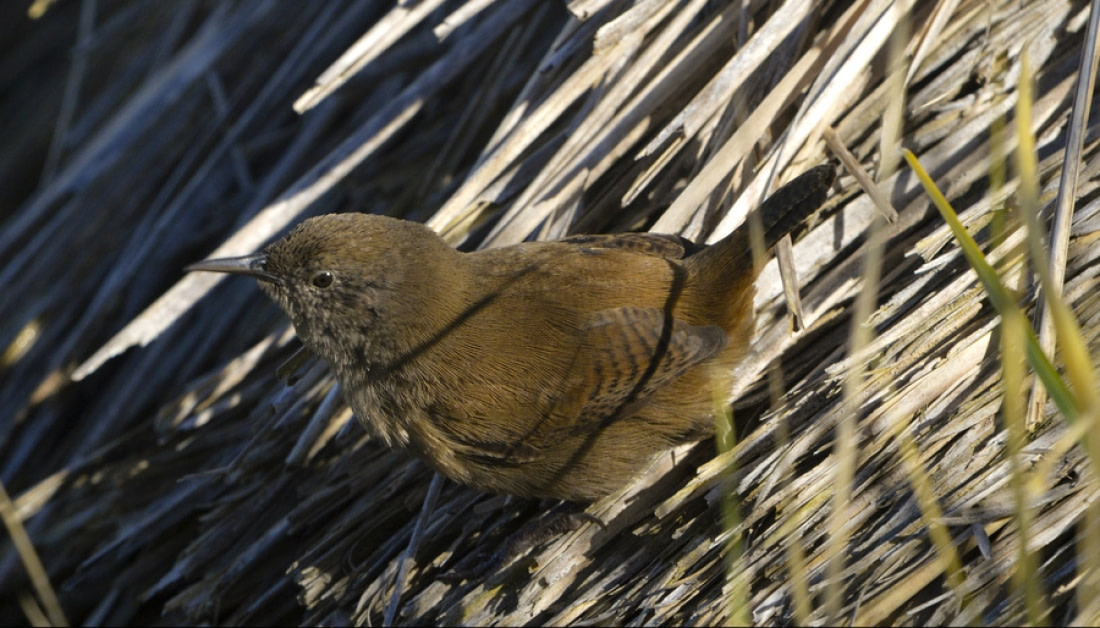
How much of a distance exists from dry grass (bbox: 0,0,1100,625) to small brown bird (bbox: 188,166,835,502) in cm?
26

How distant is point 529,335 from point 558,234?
0.66 metres

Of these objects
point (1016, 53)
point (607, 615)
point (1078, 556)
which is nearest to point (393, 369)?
point (607, 615)

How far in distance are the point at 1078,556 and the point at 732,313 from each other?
111cm

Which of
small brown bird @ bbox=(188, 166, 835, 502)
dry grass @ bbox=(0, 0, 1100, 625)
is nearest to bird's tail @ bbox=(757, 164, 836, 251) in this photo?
small brown bird @ bbox=(188, 166, 835, 502)

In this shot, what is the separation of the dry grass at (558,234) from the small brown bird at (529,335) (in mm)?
255

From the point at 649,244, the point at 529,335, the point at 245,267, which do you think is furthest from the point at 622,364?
the point at 245,267

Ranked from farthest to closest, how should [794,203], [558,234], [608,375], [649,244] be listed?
[558,234], [649,244], [608,375], [794,203]

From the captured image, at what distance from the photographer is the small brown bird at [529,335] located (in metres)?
2.90

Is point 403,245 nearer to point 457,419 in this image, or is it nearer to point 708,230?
point 457,419

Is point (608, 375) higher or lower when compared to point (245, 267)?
lower

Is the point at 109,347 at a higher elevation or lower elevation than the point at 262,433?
higher

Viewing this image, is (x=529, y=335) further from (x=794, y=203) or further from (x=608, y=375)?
(x=794, y=203)

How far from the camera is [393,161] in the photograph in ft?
14.3

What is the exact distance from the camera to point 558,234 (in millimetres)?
3512
